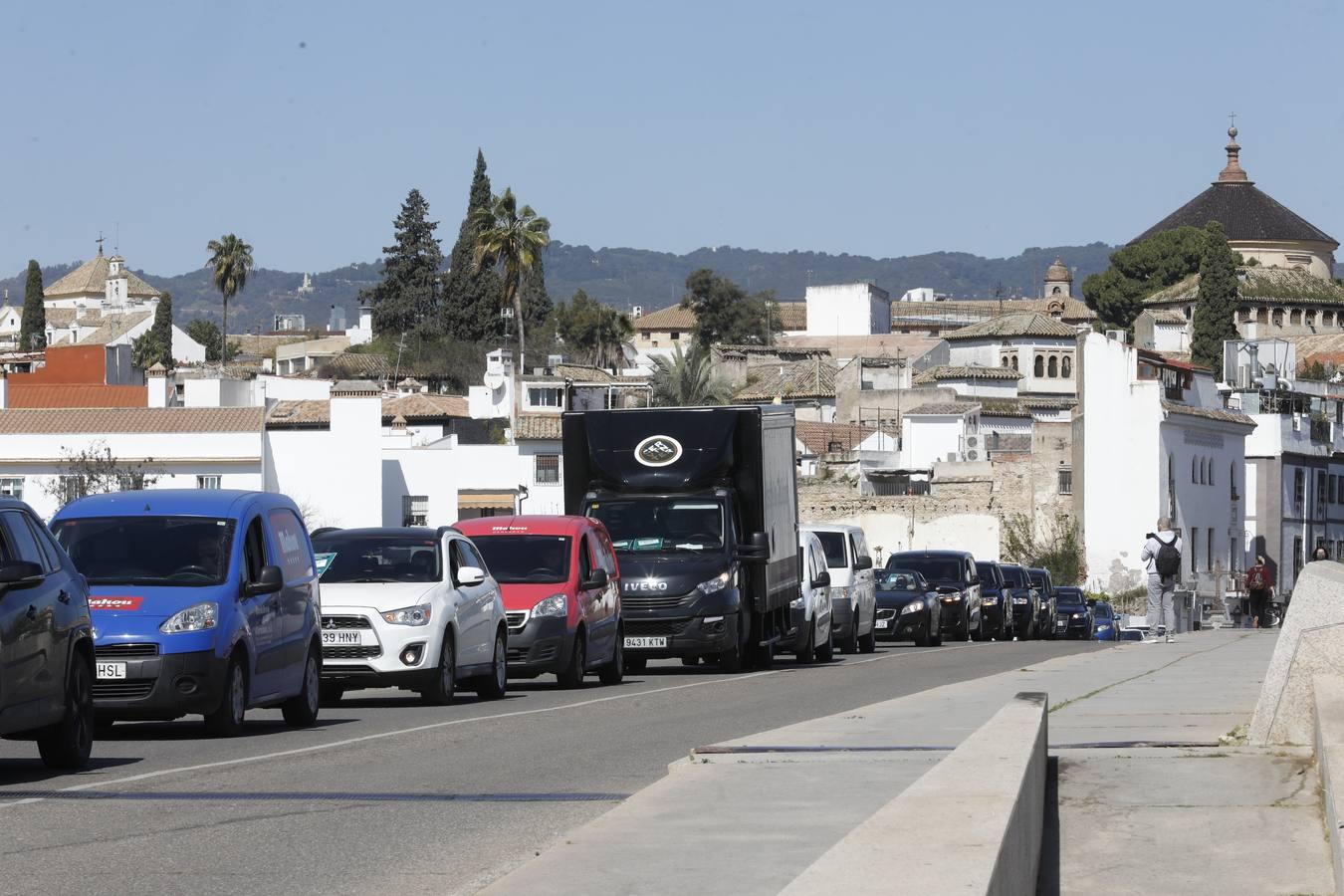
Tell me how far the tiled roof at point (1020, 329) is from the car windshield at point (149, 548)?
127 metres

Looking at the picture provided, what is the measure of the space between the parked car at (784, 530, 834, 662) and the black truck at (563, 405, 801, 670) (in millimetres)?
2801

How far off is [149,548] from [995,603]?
32513 mm

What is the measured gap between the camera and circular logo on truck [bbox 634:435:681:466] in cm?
2698

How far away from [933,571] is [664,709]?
2610 centimetres

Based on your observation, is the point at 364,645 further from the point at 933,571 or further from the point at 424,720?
the point at 933,571

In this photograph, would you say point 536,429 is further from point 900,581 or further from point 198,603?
point 198,603

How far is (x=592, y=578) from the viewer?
2377 cm

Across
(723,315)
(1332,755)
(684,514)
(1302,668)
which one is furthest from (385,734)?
(723,315)

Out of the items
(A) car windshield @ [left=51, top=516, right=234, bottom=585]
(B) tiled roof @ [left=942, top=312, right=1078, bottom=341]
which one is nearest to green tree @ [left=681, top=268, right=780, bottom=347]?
(B) tiled roof @ [left=942, top=312, right=1078, bottom=341]

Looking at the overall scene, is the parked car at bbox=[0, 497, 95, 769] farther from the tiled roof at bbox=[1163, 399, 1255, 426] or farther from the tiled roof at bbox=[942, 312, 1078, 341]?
the tiled roof at bbox=[942, 312, 1078, 341]

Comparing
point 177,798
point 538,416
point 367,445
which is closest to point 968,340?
point 538,416

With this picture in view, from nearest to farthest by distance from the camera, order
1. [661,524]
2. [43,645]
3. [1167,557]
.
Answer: [43,645] < [661,524] < [1167,557]

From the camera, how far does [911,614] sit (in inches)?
1609

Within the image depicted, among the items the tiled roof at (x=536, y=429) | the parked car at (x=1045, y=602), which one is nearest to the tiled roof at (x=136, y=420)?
the tiled roof at (x=536, y=429)
